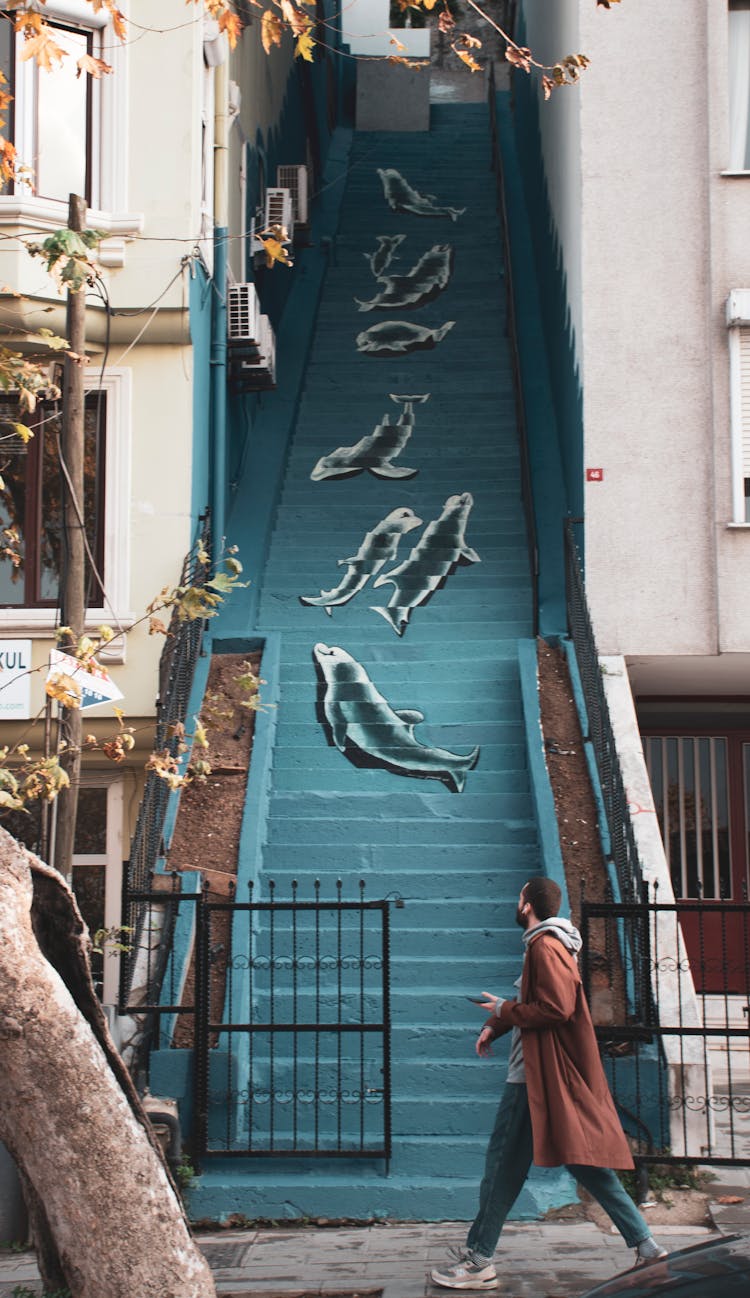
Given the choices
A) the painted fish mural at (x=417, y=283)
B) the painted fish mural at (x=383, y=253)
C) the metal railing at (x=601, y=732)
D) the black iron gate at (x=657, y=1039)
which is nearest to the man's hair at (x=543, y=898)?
the black iron gate at (x=657, y=1039)

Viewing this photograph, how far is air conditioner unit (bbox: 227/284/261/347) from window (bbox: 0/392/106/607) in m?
1.88

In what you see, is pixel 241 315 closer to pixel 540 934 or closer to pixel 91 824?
pixel 91 824

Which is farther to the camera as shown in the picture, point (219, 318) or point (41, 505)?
point (219, 318)

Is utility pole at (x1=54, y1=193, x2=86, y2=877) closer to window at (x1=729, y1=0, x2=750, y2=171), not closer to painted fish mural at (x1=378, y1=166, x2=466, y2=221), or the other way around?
window at (x1=729, y1=0, x2=750, y2=171)

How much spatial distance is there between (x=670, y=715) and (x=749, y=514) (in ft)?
8.92

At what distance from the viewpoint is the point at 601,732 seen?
35.5 ft

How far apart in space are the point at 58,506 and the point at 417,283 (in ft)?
27.9

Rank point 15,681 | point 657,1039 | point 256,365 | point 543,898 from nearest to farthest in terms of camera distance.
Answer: point 543,898, point 657,1039, point 15,681, point 256,365

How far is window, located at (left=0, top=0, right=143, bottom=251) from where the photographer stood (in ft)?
40.0

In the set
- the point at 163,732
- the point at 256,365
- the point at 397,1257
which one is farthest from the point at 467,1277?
the point at 256,365

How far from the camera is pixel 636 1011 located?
337 inches

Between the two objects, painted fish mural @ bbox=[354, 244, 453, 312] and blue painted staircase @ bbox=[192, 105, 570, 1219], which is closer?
blue painted staircase @ bbox=[192, 105, 570, 1219]

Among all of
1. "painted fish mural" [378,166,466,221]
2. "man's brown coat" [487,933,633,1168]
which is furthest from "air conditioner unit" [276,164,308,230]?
"man's brown coat" [487,933,633,1168]

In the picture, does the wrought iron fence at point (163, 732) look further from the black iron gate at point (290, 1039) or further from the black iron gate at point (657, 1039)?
the black iron gate at point (657, 1039)
